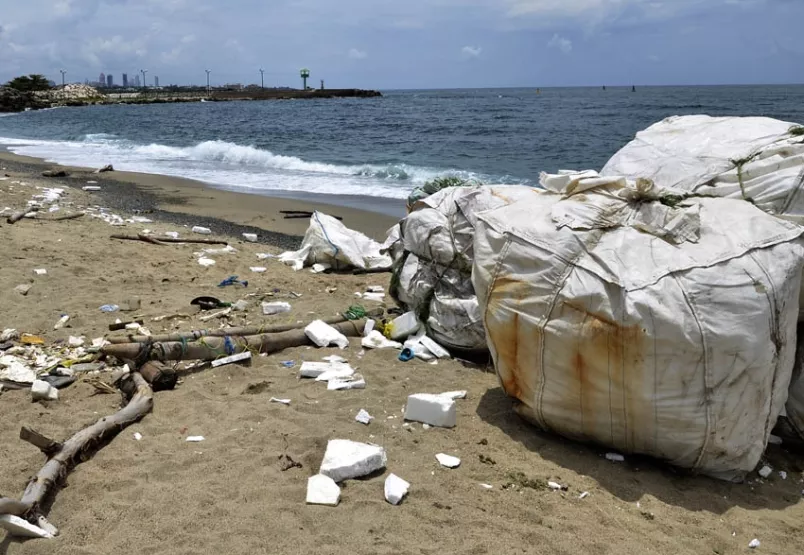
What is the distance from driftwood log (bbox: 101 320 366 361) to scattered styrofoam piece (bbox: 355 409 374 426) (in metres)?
1.15

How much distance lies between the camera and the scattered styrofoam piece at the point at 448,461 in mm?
2963

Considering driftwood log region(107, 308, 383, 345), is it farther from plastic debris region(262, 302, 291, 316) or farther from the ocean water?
the ocean water

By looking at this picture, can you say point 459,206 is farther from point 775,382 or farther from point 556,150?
point 556,150

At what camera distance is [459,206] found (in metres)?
4.22

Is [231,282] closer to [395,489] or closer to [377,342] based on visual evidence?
[377,342]

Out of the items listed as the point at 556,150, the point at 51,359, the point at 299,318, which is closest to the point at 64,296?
the point at 51,359

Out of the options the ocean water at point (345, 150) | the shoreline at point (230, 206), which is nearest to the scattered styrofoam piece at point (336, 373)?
the shoreline at point (230, 206)

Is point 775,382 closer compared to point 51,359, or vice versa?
point 775,382

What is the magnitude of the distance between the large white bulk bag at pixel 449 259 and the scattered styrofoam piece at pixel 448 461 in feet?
4.09

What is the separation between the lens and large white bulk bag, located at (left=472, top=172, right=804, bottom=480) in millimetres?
2670

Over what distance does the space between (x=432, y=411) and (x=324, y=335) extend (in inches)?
Answer: 51.6

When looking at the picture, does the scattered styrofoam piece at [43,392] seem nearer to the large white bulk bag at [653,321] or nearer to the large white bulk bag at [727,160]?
the large white bulk bag at [653,321]

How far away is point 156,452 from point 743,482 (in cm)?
271

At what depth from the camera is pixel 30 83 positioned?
6931cm
